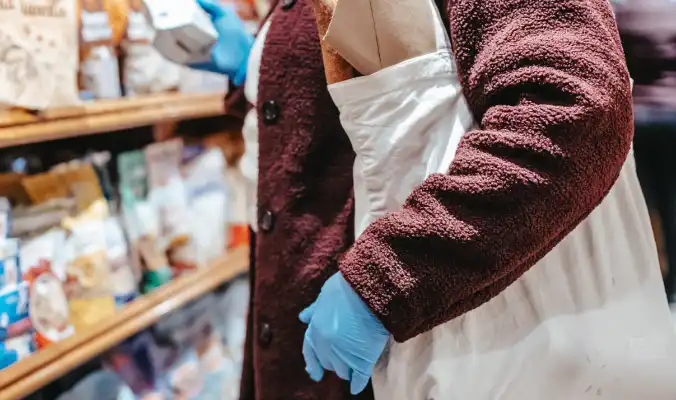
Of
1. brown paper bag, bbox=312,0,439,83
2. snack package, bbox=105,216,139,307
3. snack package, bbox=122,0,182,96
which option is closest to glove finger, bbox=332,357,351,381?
brown paper bag, bbox=312,0,439,83

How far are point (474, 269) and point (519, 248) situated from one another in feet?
0.11

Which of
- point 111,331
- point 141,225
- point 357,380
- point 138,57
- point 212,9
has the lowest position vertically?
point 111,331

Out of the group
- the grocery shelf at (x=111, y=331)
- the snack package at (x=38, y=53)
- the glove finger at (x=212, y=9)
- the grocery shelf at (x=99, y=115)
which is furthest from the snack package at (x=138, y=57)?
the grocery shelf at (x=111, y=331)

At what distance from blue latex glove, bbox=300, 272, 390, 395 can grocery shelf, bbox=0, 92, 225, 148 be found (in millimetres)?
504

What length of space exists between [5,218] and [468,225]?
0.71m

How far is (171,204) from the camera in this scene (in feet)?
3.91

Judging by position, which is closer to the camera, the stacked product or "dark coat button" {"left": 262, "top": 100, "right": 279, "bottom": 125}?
"dark coat button" {"left": 262, "top": 100, "right": 279, "bottom": 125}

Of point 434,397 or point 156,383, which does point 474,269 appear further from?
point 156,383

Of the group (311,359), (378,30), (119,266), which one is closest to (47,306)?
(119,266)

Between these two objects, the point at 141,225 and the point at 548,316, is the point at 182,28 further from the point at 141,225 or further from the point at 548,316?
the point at 548,316

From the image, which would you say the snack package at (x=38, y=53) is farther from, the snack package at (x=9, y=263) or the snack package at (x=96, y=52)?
the snack package at (x=9, y=263)

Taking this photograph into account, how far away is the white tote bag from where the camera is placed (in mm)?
546

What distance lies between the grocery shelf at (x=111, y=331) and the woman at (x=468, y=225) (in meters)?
0.35

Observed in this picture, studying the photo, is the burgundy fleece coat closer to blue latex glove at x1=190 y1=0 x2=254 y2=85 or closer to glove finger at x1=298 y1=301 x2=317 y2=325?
glove finger at x1=298 y1=301 x2=317 y2=325
